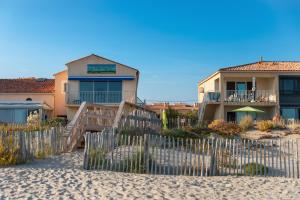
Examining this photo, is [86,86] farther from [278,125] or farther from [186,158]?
[186,158]

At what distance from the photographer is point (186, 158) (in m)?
13.2

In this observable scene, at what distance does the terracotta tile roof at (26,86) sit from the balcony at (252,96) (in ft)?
58.1

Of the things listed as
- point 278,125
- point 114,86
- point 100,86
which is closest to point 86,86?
point 100,86

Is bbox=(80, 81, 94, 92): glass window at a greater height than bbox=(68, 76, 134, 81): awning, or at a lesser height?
lesser

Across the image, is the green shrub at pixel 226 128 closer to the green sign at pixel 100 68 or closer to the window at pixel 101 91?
the window at pixel 101 91

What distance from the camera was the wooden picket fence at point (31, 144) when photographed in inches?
544

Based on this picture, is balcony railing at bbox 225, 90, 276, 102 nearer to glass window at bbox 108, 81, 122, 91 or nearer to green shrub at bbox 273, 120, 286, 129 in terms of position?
green shrub at bbox 273, 120, 286, 129

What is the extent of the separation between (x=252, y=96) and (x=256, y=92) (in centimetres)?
68

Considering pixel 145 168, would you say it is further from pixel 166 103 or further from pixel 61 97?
pixel 166 103

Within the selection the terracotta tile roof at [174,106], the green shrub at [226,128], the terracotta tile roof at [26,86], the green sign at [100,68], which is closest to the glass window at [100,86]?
the green sign at [100,68]

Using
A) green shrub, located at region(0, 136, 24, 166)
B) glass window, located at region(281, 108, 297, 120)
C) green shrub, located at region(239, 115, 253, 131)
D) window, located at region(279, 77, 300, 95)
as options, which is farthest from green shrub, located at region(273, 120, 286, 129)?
green shrub, located at region(0, 136, 24, 166)

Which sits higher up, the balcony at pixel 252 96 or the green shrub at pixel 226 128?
the balcony at pixel 252 96

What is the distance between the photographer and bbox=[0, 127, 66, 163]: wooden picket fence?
13.8 m

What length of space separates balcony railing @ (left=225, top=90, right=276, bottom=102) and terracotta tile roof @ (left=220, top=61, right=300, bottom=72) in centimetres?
207
